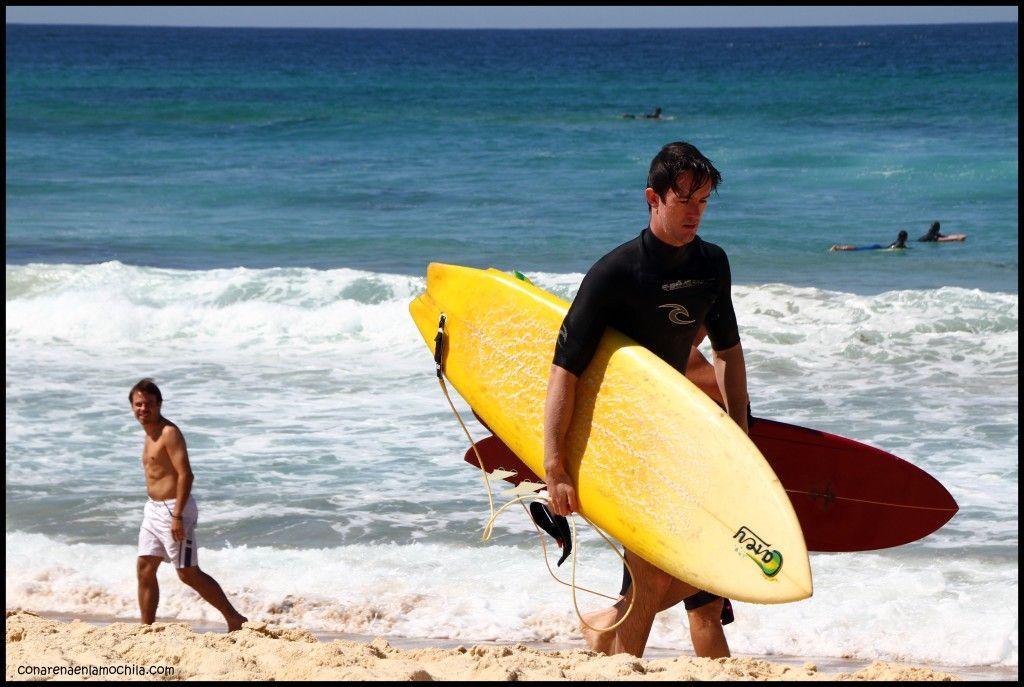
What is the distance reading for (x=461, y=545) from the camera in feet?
20.9

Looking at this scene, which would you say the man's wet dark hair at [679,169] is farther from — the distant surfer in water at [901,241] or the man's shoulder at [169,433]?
the distant surfer in water at [901,241]

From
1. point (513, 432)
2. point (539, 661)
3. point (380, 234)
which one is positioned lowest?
point (380, 234)

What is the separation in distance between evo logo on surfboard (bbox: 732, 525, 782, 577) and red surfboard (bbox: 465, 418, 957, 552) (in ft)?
3.38

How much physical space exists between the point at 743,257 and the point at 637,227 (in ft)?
8.43

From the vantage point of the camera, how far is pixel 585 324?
3.07 m

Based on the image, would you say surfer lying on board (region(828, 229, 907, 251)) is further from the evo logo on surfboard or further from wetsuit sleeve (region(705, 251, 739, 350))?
the evo logo on surfboard

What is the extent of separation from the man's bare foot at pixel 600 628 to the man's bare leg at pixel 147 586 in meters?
2.51

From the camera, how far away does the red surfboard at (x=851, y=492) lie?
395 cm

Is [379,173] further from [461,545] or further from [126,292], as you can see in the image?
[461,545]

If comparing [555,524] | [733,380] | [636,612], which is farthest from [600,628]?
[733,380]

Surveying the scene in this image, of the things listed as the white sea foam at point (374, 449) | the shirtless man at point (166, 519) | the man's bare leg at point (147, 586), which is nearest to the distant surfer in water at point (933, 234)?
the white sea foam at point (374, 449)

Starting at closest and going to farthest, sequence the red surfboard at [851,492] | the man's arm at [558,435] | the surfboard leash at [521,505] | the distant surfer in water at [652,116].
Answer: the man's arm at [558,435]
the surfboard leash at [521,505]
the red surfboard at [851,492]
the distant surfer in water at [652,116]

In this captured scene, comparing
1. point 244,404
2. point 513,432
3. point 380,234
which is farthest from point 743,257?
point 513,432

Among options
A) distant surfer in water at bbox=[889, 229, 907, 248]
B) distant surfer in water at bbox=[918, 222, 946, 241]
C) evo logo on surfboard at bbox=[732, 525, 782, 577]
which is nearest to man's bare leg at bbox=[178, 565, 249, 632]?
evo logo on surfboard at bbox=[732, 525, 782, 577]
